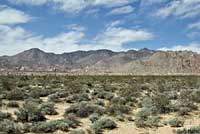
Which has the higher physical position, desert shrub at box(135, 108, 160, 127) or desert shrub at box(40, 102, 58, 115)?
desert shrub at box(40, 102, 58, 115)

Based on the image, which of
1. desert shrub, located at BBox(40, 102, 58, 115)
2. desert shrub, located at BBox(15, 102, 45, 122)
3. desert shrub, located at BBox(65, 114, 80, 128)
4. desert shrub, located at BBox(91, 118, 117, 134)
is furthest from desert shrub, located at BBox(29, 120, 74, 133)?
desert shrub, located at BBox(40, 102, 58, 115)

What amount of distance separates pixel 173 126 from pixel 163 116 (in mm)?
2661

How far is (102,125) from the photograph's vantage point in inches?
687

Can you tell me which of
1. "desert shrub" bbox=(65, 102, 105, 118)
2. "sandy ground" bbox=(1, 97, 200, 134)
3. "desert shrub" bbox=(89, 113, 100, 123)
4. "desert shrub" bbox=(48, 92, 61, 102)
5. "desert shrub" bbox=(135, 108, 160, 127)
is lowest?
"sandy ground" bbox=(1, 97, 200, 134)

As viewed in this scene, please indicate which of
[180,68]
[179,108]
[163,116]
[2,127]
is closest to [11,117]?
[2,127]

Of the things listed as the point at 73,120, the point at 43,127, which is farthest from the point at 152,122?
the point at 43,127

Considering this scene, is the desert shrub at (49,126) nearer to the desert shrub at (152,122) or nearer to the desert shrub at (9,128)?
the desert shrub at (9,128)

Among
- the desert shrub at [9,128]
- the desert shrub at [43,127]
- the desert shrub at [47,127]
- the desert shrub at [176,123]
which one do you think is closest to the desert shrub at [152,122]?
the desert shrub at [176,123]

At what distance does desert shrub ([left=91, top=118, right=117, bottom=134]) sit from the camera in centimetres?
1703

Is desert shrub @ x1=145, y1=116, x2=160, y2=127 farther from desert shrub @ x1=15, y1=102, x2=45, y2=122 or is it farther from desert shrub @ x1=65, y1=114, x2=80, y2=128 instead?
desert shrub @ x1=15, y1=102, x2=45, y2=122

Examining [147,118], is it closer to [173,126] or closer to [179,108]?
[173,126]

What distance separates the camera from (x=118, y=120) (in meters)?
19.6

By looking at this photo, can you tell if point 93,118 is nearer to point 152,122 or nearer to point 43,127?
point 152,122

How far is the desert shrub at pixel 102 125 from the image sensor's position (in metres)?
17.0
